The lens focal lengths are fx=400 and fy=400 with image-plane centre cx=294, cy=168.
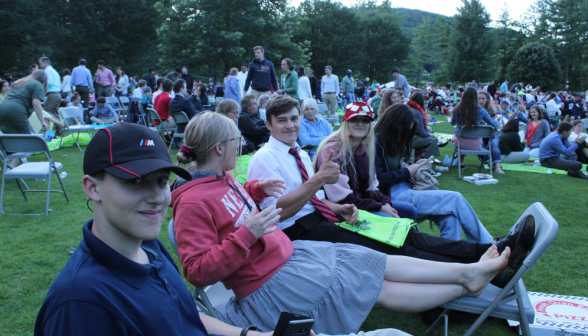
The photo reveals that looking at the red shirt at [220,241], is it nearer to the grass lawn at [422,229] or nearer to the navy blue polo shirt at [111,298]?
the navy blue polo shirt at [111,298]

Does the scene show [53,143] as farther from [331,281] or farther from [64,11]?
[64,11]

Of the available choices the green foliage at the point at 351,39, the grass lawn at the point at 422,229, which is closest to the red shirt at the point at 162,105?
the grass lawn at the point at 422,229

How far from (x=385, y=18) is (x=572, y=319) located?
57.4m

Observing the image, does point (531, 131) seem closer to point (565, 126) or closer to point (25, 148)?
point (565, 126)

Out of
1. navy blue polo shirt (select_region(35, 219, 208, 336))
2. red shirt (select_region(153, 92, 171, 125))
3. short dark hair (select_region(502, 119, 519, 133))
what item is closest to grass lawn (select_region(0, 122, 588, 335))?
short dark hair (select_region(502, 119, 519, 133))

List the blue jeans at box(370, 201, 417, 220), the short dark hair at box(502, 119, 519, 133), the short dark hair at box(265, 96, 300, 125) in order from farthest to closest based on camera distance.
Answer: the short dark hair at box(502, 119, 519, 133) < the blue jeans at box(370, 201, 417, 220) < the short dark hair at box(265, 96, 300, 125)

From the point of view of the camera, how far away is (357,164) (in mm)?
3348

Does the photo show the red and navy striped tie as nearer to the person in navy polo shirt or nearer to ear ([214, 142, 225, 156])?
ear ([214, 142, 225, 156])

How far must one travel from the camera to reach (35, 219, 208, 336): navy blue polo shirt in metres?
0.97

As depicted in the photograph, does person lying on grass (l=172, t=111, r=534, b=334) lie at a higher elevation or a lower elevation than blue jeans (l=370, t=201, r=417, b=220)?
higher

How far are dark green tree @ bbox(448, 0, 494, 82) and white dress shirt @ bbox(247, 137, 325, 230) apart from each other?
47546 mm

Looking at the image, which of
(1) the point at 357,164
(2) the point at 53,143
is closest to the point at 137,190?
(1) the point at 357,164

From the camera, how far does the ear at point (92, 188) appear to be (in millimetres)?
1113

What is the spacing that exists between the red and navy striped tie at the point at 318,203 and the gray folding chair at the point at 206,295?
828 mm
